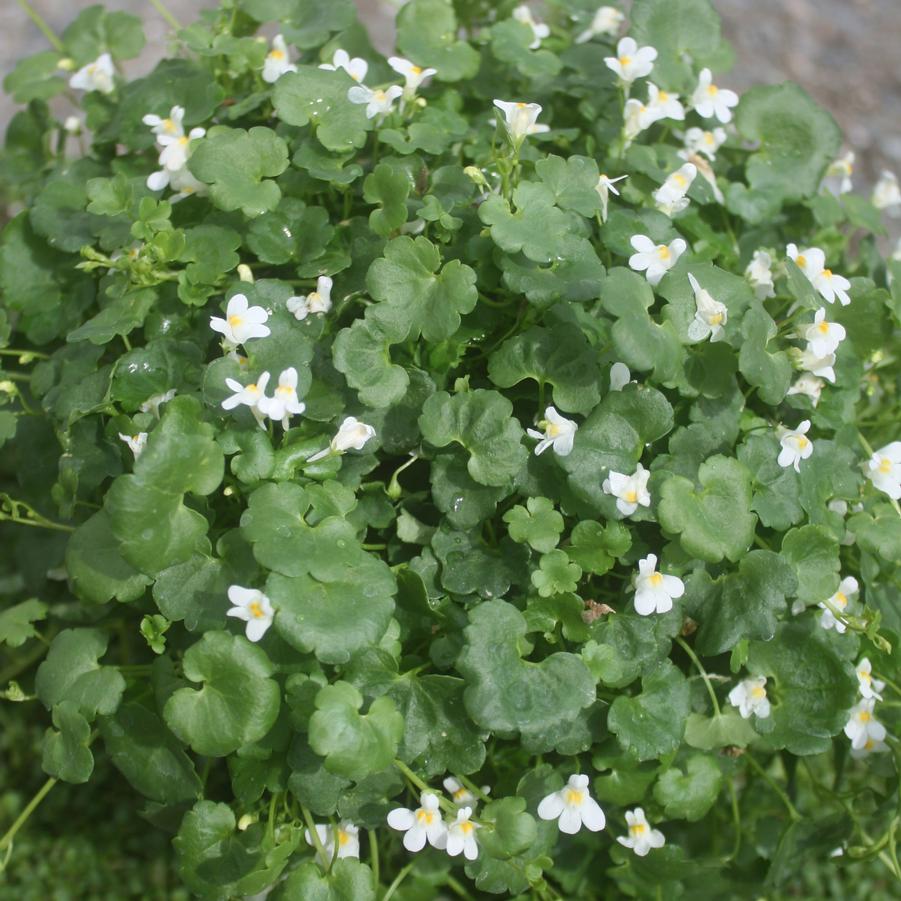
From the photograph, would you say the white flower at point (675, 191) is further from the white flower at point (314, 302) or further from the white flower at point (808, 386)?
the white flower at point (314, 302)

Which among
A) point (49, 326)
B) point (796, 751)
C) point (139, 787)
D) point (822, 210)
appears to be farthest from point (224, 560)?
point (822, 210)

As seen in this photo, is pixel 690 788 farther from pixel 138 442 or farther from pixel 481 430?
pixel 138 442

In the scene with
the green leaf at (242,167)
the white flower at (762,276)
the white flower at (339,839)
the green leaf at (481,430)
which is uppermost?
the white flower at (762,276)

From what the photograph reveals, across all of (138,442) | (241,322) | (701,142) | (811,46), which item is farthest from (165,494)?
(811,46)

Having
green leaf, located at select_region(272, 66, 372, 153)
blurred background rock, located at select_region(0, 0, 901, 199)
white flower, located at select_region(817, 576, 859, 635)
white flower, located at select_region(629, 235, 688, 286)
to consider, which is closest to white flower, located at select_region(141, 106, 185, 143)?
green leaf, located at select_region(272, 66, 372, 153)

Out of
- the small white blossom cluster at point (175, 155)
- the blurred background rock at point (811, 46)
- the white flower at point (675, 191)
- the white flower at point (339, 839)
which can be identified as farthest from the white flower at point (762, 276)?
the blurred background rock at point (811, 46)

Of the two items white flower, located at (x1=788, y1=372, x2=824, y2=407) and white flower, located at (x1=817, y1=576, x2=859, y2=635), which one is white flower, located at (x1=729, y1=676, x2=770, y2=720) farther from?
white flower, located at (x1=788, y1=372, x2=824, y2=407)
